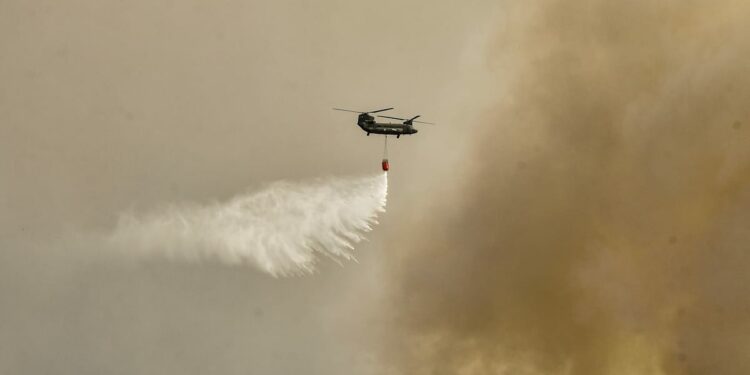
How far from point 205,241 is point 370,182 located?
12399mm

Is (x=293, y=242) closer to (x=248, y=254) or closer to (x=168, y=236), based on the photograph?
(x=248, y=254)

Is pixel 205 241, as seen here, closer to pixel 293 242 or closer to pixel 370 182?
pixel 293 242

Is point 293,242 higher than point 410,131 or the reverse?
the reverse

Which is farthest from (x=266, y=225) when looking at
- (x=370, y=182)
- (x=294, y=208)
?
(x=370, y=182)

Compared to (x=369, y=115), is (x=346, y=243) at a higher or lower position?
lower

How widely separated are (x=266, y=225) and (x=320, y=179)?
5.64 meters

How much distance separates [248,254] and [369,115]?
12.8 m

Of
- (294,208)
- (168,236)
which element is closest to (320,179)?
(294,208)

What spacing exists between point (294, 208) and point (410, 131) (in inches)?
382

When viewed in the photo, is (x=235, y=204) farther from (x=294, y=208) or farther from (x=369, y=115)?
(x=369, y=115)

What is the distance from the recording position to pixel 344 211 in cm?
9512

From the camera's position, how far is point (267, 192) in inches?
3824

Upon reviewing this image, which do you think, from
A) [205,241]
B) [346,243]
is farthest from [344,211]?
[205,241]

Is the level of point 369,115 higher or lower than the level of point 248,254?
higher
